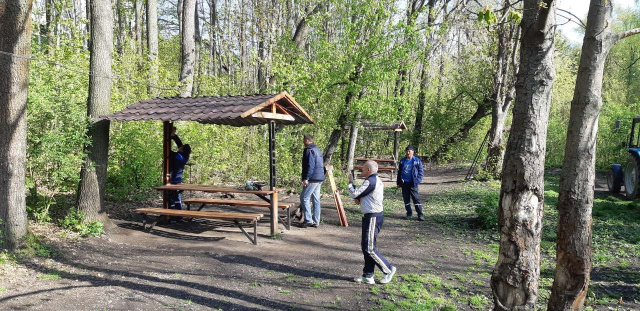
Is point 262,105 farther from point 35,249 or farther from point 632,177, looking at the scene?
point 632,177

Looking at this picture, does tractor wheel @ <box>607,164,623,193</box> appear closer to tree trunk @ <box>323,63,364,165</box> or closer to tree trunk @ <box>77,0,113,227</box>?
tree trunk @ <box>323,63,364,165</box>

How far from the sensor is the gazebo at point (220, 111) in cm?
754

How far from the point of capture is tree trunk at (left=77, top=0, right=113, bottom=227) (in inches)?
304

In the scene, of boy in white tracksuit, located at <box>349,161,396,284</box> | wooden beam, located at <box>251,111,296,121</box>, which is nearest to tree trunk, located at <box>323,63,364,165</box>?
wooden beam, located at <box>251,111,296,121</box>

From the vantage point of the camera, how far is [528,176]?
12.7 feet

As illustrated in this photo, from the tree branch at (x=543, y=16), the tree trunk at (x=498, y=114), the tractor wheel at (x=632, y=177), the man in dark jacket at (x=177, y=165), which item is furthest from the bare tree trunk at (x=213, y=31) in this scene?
the tree branch at (x=543, y=16)

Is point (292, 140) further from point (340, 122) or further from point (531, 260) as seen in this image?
point (531, 260)

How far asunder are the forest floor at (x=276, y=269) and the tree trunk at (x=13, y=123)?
53cm

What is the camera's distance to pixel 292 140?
14.4 meters

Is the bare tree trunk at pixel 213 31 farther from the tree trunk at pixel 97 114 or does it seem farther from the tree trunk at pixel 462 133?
the tree trunk at pixel 462 133

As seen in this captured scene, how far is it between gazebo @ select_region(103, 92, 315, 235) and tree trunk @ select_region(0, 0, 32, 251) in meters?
1.65

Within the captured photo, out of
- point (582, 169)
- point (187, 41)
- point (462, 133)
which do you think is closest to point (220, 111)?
point (582, 169)

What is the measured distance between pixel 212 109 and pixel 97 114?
2.08 metres

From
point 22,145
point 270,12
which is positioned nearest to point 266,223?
point 22,145
